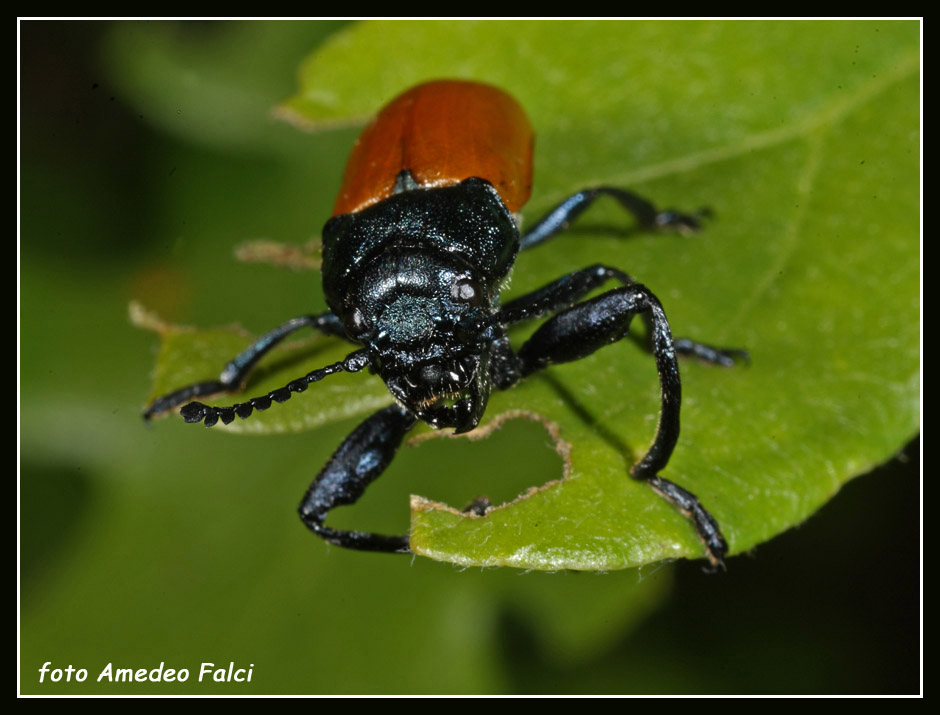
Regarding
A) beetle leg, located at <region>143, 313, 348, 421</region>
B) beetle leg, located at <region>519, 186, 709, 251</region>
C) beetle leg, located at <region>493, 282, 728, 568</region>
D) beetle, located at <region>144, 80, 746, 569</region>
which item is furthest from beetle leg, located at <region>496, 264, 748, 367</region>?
beetle leg, located at <region>143, 313, 348, 421</region>

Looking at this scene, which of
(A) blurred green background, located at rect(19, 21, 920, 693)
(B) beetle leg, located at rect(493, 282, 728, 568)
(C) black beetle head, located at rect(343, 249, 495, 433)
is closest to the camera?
(B) beetle leg, located at rect(493, 282, 728, 568)

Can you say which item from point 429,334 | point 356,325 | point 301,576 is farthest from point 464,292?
point 301,576

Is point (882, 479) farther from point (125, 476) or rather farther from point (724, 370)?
point (125, 476)

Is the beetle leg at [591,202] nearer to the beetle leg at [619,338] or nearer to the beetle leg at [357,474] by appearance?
the beetle leg at [619,338]

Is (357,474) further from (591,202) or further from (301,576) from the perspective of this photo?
(591,202)

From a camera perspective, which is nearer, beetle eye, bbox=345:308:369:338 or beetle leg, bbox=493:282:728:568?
beetle leg, bbox=493:282:728:568

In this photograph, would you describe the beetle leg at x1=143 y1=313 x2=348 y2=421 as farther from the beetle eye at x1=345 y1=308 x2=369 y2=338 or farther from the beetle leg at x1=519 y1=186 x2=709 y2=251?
the beetle leg at x1=519 y1=186 x2=709 y2=251

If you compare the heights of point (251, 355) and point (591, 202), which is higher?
point (591, 202)
